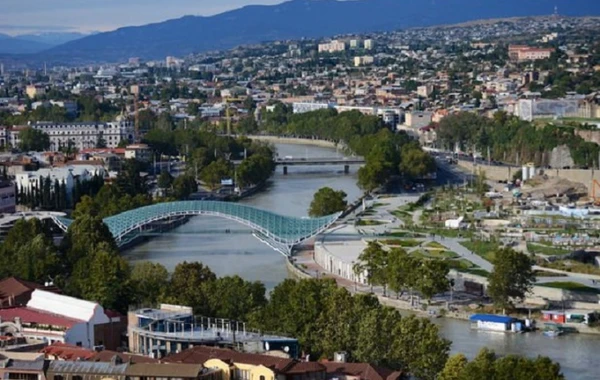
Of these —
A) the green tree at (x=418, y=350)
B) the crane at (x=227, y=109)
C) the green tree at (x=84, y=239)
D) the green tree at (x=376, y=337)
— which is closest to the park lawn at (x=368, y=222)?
the green tree at (x=84, y=239)

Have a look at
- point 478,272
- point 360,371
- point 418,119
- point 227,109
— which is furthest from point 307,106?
point 360,371

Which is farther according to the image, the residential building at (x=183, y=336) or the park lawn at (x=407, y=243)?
the park lawn at (x=407, y=243)

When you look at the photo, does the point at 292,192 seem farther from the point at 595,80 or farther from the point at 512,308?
the point at 595,80

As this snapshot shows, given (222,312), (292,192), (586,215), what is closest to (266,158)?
(292,192)

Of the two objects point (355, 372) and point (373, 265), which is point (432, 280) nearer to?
point (373, 265)

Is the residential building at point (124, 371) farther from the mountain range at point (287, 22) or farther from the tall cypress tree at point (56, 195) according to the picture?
the mountain range at point (287, 22)
